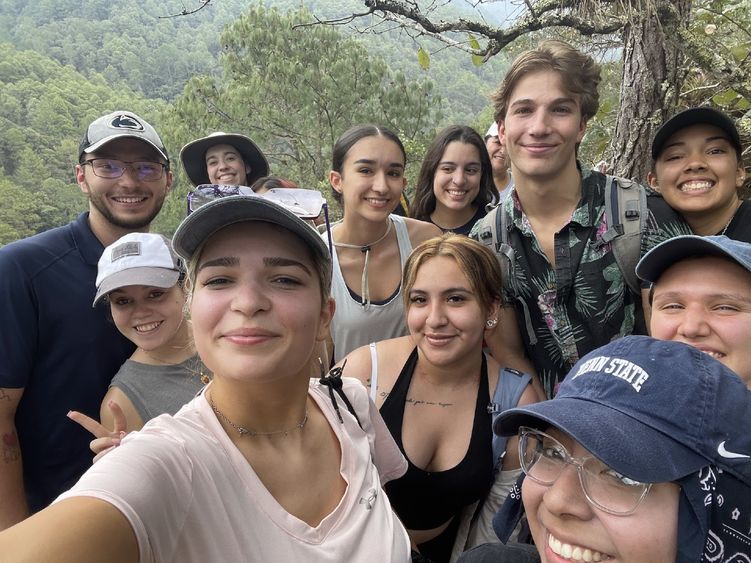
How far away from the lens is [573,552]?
0.98 metres

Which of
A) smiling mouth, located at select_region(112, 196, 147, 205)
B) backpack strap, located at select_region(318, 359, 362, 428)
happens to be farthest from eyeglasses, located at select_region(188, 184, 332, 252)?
smiling mouth, located at select_region(112, 196, 147, 205)

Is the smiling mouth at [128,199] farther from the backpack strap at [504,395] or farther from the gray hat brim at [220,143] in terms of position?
the backpack strap at [504,395]

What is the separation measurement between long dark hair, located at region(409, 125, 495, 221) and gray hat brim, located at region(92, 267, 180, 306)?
231 cm

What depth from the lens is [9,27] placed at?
6506cm

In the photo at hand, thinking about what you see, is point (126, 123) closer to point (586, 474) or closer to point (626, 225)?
point (626, 225)

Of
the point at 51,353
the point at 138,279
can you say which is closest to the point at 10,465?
the point at 51,353

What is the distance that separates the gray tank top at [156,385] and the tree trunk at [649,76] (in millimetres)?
3076

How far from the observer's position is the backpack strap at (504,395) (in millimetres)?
2043

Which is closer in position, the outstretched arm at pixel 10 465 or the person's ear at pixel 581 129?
the outstretched arm at pixel 10 465

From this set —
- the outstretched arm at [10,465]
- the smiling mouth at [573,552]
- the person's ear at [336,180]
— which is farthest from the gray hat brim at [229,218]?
the person's ear at [336,180]

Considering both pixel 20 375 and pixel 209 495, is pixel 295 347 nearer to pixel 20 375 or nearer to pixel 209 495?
pixel 209 495

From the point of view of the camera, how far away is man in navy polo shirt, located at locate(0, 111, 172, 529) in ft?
6.70

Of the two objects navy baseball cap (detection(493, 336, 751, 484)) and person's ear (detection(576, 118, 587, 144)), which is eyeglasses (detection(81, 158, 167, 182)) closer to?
person's ear (detection(576, 118, 587, 144))

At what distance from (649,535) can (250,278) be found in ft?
3.33
